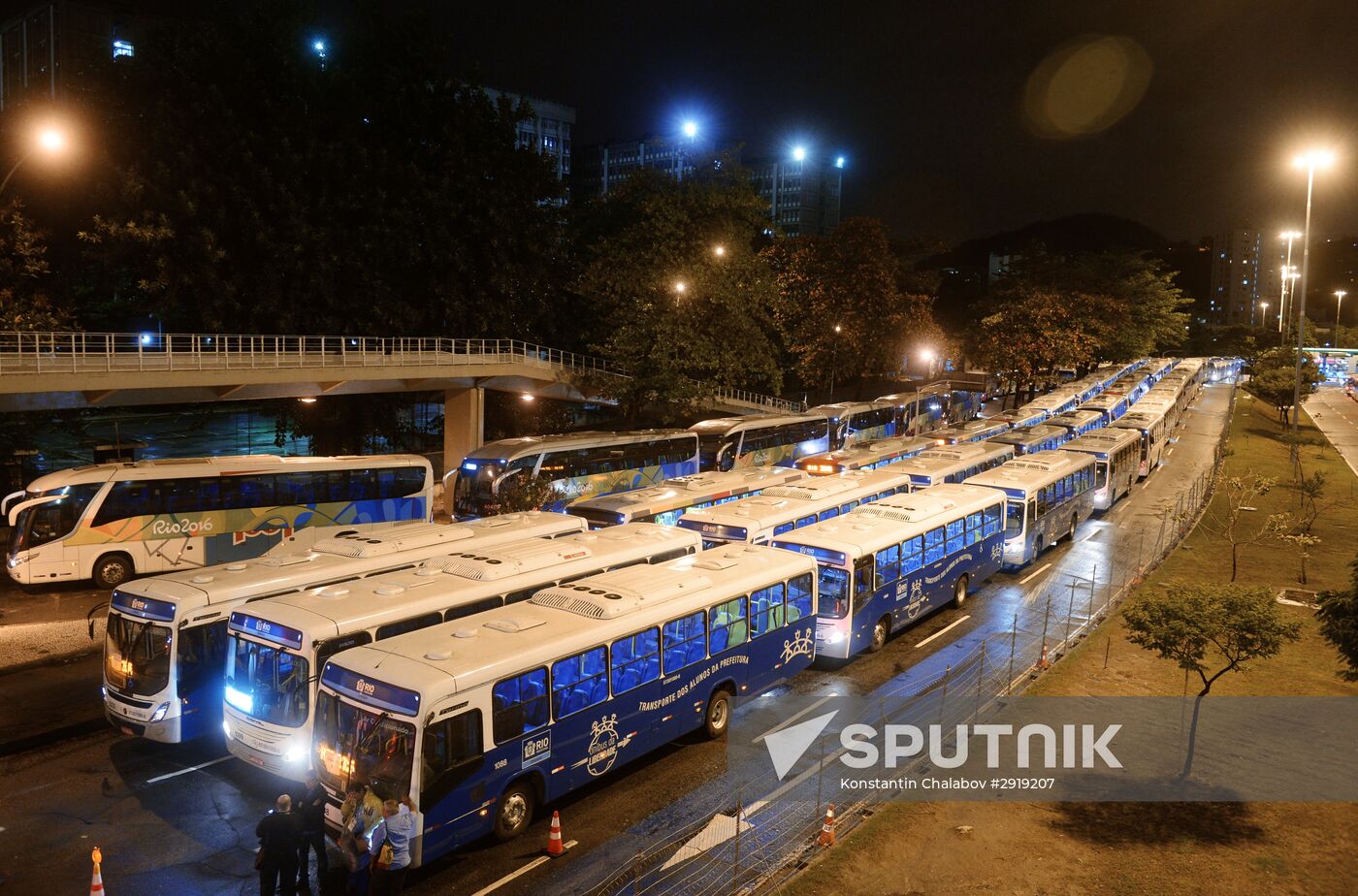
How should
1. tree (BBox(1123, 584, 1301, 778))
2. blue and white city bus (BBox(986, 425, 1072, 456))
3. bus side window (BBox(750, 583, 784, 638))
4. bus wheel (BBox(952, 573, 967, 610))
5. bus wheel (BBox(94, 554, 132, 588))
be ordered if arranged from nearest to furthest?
tree (BBox(1123, 584, 1301, 778)) < bus side window (BBox(750, 583, 784, 638)) < bus wheel (BBox(952, 573, 967, 610)) < bus wheel (BBox(94, 554, 132, 588)) < blue and white city bus (BBox(986, 425, 1072, 456))

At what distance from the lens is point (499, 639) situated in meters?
11.3

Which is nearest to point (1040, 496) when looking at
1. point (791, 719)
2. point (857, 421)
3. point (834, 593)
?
point (834, 593)

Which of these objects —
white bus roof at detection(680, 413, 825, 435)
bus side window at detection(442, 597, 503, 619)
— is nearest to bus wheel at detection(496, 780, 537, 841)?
bus side window at detection(442, 597, 503, 619)

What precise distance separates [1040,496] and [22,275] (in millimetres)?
34387

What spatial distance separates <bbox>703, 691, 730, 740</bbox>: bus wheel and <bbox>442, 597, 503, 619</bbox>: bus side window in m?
3.66

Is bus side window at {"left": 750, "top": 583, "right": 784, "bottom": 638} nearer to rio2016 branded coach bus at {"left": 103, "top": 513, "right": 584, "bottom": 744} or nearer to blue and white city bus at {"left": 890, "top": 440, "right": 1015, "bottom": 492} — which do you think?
rio2016 branded coach bus at {"left": 103, "top": 513, "right": 584, "bottom": 744}

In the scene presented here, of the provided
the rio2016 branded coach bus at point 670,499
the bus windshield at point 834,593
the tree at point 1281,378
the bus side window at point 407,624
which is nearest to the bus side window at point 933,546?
the bus windshield at point 834,593

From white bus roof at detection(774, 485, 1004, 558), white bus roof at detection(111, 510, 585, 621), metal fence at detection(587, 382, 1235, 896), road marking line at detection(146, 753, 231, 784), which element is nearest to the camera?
metal fence at detection(587, 382, 1235, 896)

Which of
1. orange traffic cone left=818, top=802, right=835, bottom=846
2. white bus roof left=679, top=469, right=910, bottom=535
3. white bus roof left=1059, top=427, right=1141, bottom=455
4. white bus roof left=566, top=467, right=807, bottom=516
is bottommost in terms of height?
orange traffic cone left=818, top=802, right=835, bottom=846

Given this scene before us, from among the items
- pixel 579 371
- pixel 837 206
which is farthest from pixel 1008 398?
pixel 837 206

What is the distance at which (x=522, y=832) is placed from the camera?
36.8 feet

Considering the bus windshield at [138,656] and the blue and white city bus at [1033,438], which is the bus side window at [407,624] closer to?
the bus windshield at [138,656]

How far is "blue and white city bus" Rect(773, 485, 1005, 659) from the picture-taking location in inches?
673

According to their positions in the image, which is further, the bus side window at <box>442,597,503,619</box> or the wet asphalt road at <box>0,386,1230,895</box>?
the bus side window at <box>442,597,503,619</box>
